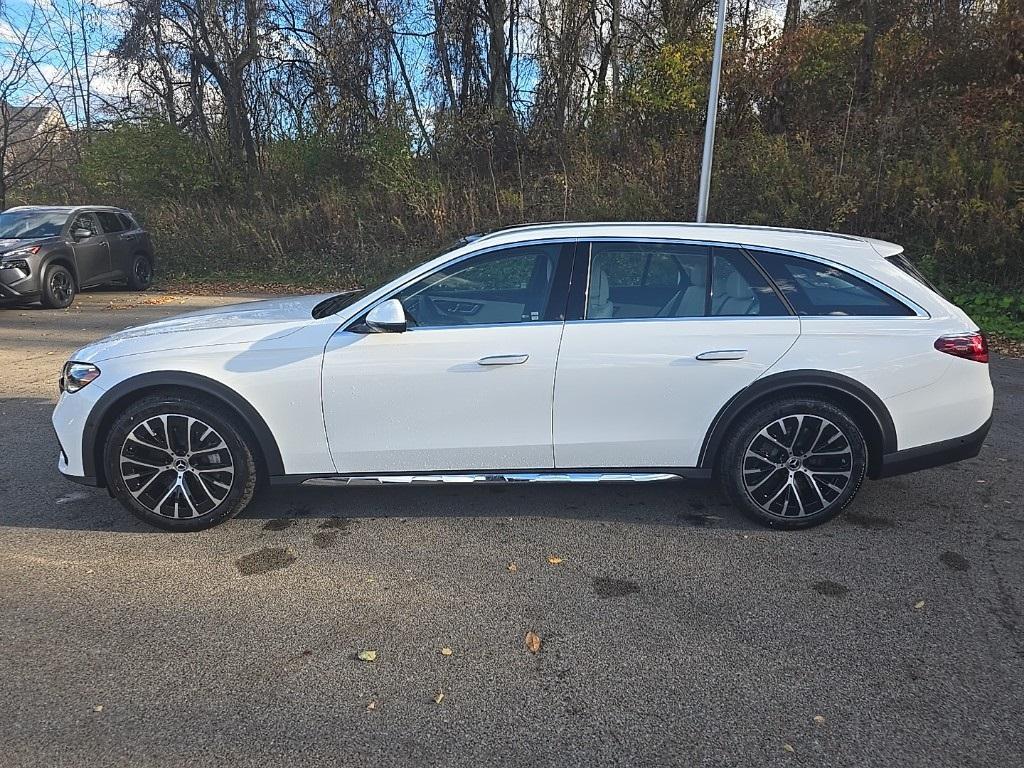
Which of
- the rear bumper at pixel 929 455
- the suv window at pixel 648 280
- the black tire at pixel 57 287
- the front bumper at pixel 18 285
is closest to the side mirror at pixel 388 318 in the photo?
the suv window at pixel 648 280

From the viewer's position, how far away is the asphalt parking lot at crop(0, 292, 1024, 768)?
92.0 inches

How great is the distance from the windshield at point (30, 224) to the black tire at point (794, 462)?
1260cm

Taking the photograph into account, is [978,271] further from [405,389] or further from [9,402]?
[9,402]

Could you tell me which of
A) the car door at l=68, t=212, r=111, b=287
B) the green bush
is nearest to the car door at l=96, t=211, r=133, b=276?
the car door at l=68, t=212, r=111, b=287

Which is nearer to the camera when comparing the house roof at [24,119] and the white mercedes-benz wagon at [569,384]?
the white mercedes-benz wagon at [569,384]

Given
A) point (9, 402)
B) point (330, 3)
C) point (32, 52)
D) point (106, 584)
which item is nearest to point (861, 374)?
point (106, 584)

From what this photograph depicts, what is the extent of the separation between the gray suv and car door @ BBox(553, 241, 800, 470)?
11200 mm

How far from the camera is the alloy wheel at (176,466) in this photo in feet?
12.1

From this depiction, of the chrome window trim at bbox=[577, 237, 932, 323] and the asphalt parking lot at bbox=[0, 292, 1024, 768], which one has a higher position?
the chrome window trim at bbox=[577, 237, 932, 323]

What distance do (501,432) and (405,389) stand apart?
546 millimetres

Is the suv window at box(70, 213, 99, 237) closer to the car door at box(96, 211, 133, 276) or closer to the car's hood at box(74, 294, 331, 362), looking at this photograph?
the car door at box(96, 211, 133, 276)

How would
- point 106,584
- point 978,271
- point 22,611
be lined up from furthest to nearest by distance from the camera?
point 978,271 → point 106,584 → point 22,611

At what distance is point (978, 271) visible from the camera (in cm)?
1048

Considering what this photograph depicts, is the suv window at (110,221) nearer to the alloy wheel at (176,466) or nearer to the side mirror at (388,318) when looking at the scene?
the alloy wheel at (176,466)
